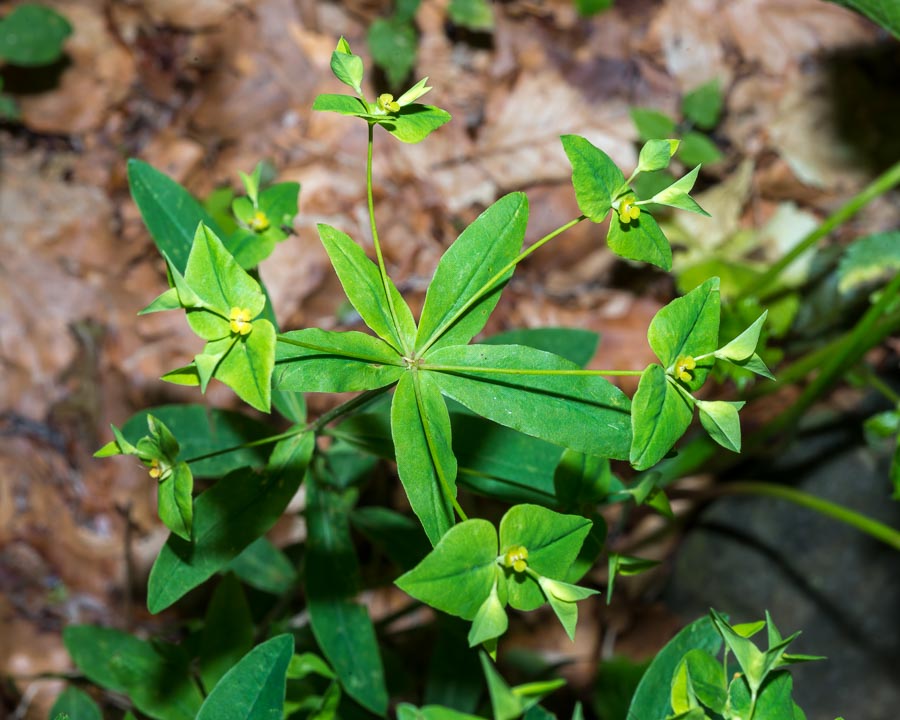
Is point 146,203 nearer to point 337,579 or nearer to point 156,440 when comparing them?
point 156,440

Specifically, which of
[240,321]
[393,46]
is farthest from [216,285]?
[393,46]

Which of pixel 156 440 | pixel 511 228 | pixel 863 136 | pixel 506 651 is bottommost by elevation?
pixel 506 651

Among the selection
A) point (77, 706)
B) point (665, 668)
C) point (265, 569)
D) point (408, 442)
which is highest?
point (408, 442)

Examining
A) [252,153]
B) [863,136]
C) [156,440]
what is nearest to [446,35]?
[252,153]

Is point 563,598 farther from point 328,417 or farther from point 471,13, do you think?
point 471,13

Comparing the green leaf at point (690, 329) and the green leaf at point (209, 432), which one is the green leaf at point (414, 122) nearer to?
the green leaf at point (690, 329)
